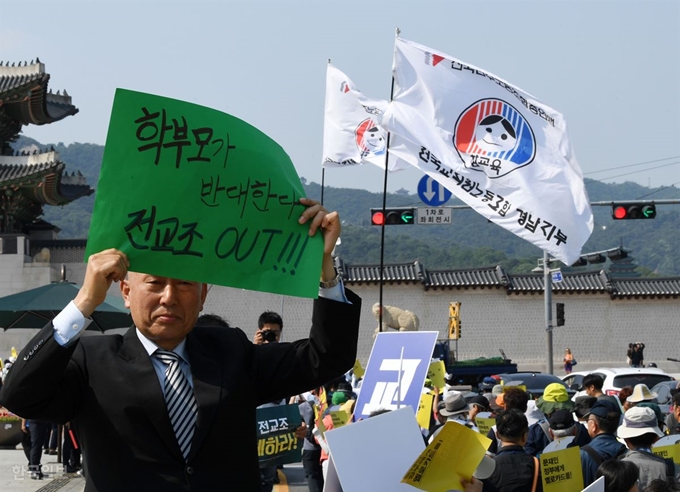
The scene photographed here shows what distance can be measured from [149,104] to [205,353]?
33.0 inches

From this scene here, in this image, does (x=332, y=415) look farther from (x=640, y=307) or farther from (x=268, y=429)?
(x=640, y=307)

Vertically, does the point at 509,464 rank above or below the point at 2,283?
below

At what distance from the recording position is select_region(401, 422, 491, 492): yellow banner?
4281mm

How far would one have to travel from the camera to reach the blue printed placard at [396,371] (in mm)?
6273

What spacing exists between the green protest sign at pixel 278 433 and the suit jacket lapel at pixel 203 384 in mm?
3549

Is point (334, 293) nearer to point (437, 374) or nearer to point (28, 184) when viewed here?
point (437, 374)

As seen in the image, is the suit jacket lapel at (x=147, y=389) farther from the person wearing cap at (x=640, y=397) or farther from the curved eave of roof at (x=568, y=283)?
the curved eave of roof at (x=568, y=283)

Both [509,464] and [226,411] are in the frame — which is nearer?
[226,411]

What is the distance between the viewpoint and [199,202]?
3498mm

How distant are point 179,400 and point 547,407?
23.9 feet

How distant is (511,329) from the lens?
4669 centimetres

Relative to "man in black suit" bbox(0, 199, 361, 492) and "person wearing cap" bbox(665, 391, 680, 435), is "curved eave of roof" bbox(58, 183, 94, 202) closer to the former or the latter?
"person wearing cap" bbox(665, 391, 680, 435)

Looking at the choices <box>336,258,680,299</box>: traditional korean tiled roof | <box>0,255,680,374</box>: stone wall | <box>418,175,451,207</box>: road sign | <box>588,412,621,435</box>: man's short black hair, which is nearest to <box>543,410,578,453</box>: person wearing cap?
<box>588,412,621,435</box>: man's short black hair

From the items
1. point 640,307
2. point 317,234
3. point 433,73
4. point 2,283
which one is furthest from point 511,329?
point 317,234
